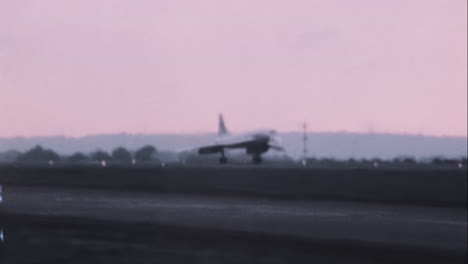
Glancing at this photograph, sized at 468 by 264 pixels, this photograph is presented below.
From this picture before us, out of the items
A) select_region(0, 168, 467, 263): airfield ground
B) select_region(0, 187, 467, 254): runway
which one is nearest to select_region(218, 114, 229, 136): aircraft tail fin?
select_region(0, 168, 467, 263): airfield ground

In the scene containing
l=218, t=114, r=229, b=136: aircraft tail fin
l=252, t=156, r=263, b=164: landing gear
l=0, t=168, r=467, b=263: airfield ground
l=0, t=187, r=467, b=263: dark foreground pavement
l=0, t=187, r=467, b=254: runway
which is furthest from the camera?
l=218, t=114, r=229, b=136: aircraft tail fin

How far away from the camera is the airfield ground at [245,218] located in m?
14.2

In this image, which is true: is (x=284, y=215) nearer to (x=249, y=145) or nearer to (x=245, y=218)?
(x=245, y=218)

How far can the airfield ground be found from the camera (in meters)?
14.2

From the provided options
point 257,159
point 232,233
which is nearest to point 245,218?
point 232,233

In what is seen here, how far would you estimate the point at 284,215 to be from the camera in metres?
22.6

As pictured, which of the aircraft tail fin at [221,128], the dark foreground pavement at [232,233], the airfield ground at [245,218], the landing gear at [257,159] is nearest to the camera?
the dark foreground pavement at [232,233]

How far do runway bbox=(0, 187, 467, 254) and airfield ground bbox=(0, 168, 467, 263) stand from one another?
0.03 metres

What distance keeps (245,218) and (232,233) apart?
4.55 meters

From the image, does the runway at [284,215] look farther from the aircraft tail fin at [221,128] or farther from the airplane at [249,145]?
the aircraft tail fin at [221,128]

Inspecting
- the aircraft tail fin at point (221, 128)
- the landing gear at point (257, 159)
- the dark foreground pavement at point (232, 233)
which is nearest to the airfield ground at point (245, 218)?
the dark foreground pavement at point (232, 233)

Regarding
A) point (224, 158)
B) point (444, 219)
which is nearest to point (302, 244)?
point (444, 219)

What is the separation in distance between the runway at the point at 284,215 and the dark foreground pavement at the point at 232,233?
0.03 m

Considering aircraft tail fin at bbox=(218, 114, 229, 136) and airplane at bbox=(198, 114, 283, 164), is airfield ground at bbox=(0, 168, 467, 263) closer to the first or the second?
airplane at bbox=(198, 114, 283, 164)
